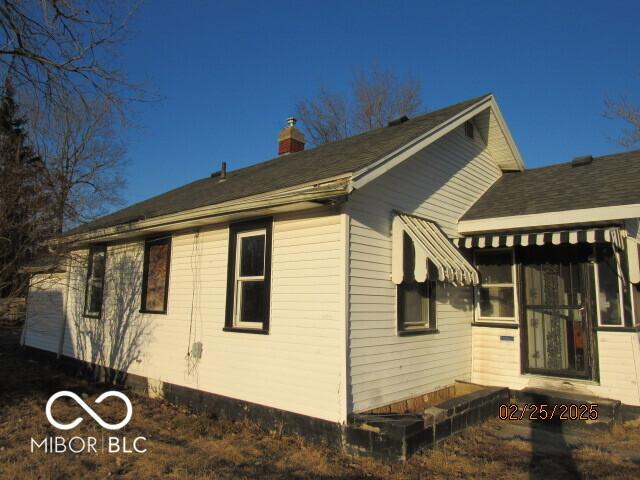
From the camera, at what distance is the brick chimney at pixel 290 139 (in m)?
15.1

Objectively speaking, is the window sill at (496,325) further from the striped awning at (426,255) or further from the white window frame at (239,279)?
the white window frame at (239,279)

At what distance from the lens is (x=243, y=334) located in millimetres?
7695

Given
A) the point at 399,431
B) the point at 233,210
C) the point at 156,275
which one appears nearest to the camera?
the point at 399,431

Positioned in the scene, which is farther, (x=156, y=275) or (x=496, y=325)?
(x=156, y=275)

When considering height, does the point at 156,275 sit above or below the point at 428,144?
below

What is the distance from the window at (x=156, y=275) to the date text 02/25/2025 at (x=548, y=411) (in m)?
6.69

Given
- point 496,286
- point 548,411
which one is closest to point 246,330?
point 496,286

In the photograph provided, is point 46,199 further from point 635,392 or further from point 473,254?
point 635,392

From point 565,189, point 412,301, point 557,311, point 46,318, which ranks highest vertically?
point 565,189

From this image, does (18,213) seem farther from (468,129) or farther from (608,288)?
(608,288)

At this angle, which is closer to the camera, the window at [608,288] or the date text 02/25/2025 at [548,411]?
the date text 02/25/2025 at [548,411]

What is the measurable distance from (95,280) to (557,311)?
10.5m

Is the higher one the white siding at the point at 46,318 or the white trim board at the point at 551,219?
the white trim board at the point at 551,219

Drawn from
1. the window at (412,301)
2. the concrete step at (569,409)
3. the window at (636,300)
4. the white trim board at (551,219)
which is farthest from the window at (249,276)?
the window at (636,300)
